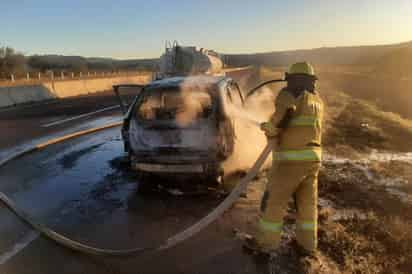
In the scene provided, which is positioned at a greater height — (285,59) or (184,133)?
(285,59)

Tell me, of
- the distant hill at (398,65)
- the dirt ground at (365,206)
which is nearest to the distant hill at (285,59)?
the distant hill at (398,65)

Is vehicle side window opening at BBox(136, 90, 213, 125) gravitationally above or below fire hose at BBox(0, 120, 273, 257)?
above

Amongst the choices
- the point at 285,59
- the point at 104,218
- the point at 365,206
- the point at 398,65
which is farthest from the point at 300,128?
the point at 285,59

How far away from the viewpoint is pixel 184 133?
529 cm

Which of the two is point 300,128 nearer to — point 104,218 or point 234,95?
point 104,218

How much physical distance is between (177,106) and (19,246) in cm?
321

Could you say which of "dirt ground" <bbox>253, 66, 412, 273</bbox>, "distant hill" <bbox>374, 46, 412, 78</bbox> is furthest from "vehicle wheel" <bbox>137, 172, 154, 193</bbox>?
"distant hill" <bbox>374, 46, 412, 78</bbox>

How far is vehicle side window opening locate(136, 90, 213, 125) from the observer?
5.54 metres

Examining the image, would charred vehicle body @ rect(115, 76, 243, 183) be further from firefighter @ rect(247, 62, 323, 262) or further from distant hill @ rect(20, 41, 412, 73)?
distant hill @ rect(20, 41, 412, 73)

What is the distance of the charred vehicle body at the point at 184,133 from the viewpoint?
5215 mm

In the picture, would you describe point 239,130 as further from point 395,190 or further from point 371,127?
point 371,127

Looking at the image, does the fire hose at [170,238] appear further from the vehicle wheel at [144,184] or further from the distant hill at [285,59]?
the distant hill at [285,59]

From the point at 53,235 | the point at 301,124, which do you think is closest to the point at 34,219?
the point at 53,235

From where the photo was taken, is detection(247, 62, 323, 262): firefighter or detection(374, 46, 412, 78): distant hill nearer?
detection(247, 62, 323, 262): firefighter
